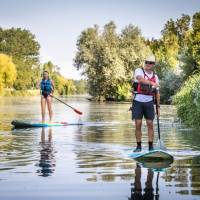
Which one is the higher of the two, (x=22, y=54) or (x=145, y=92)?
(x=22, y=54)

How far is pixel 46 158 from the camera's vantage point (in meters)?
12.5

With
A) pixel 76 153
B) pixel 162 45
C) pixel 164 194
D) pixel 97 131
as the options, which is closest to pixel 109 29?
pixel 162 45

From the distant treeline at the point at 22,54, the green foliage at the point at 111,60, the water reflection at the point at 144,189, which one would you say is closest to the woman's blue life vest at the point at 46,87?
the water reflection at the point at 144,189

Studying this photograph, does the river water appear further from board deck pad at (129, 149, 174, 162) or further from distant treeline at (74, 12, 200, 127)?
distant treeline at (74, 12, 200, 127)

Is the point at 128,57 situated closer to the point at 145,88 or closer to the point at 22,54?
the point at 145,88

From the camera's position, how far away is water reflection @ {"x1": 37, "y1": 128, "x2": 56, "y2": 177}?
34.6 feet

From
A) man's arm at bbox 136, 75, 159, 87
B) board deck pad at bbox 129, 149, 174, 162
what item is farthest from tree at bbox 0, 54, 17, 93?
board deck pad at bbox 129, 149, 174, 162

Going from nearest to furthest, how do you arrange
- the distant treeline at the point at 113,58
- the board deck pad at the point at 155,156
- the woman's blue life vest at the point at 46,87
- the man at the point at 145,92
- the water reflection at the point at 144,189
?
the water reflection at the point at 144,189 < the board deck pad at the point at 155,156 < the man at the point at 145,92 < the woman's blue life vest at the point at 46,87 < the distant treeline at the point at 113,58

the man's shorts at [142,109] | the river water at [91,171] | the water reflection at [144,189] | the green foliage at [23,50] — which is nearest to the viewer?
the water reflection at [144,189]

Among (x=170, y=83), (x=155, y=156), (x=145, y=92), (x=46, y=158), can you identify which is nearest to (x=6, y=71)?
(x=170, y=83)

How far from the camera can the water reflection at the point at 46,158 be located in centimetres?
1055

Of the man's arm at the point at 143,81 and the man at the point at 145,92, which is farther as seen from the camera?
the man at the point at 145,92

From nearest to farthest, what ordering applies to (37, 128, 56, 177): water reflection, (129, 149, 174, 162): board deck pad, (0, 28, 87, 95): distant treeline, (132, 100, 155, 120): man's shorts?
(37, 128, 56, 177): water reflection < (129, 149, 174, 162): board deck pad < (132, 100, 155, 120): man's shorts < (0, 28, 87, 95): distant treeline

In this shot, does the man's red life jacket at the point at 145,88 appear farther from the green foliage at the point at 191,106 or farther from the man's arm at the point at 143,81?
the green foliage at the point at 191,106
